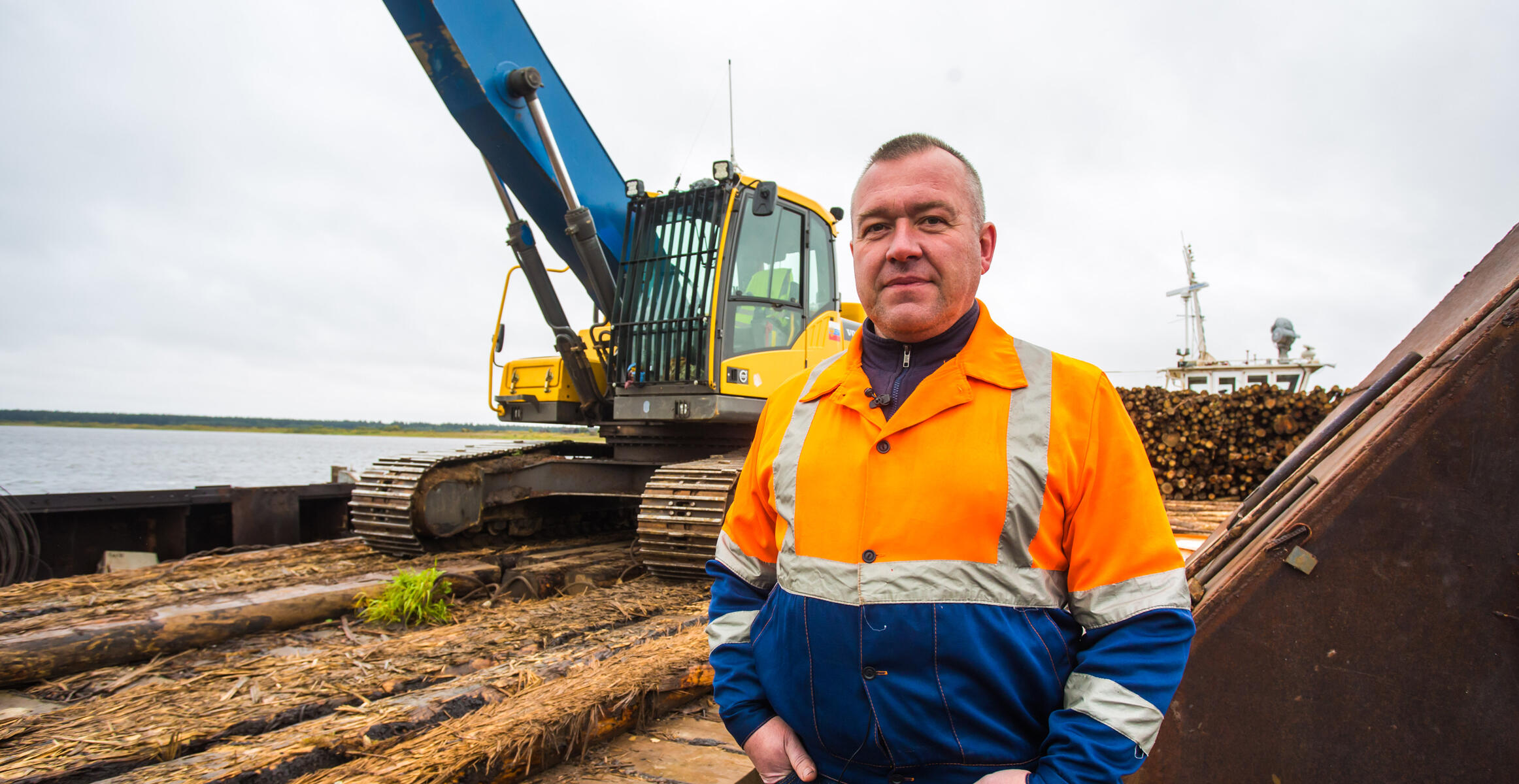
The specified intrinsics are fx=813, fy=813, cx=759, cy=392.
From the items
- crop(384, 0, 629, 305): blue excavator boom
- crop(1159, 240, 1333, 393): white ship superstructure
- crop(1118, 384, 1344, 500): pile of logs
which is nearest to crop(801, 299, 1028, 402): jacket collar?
crop(384, 0, 629, 305): blue excavator boom

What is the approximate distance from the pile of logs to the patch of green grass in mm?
7155

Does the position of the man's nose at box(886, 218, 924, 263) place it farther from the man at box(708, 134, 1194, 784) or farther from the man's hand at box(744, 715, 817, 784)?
the man's hand at box(744, 715, 817, 784)

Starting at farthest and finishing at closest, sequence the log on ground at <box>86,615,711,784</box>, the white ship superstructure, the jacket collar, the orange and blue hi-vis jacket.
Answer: the white ship superstructure → the log on ground at <box>86,615,711,784</box> → the jacket collar → the orange and blue hi-vis jacket

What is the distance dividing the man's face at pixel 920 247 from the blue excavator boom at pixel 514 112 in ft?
16.9

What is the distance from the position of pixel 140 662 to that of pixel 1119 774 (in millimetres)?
4247

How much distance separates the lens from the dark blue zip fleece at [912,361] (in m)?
1.50

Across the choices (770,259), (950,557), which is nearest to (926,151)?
(950,557)

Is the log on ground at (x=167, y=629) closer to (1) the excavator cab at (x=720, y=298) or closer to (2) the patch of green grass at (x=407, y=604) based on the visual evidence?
(2) the patch of green grass at (x=407, y=604)

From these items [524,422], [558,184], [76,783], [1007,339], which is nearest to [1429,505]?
[1007,339]

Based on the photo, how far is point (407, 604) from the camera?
465 centimetres

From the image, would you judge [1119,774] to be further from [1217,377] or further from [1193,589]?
[1217,377]

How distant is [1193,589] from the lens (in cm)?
191

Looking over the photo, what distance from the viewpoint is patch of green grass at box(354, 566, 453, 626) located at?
4.62 metres

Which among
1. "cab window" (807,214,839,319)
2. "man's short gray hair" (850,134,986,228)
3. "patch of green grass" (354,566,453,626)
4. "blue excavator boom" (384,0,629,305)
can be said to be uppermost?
"blue excavator boom" (384,0,629,305)
